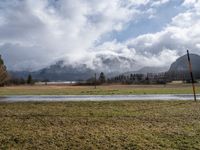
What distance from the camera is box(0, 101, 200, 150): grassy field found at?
9297 millimetres

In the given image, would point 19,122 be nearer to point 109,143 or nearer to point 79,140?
point 79,140

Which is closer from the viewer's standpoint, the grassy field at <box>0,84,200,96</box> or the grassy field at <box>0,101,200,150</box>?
the grassy field at <box>0,101,200,150</box>

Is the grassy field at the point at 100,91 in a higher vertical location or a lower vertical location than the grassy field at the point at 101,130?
higher

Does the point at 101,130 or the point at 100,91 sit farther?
the point at 100,91

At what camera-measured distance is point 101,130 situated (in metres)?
10.9

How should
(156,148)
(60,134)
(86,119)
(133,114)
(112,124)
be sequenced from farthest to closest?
(133,114)
(86,119)
(112,124)
(60,134)
(156,148)

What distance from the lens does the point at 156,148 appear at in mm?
8836

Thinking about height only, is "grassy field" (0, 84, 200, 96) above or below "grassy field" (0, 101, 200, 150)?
above

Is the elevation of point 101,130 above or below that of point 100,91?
below

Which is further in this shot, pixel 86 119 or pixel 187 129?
pixel 86 119

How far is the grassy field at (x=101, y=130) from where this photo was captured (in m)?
9.30

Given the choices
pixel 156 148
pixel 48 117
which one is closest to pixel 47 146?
pixel 156 148

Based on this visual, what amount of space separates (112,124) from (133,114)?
260cm

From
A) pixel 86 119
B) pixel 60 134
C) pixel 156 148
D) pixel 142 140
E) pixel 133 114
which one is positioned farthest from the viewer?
pixel 133 114
